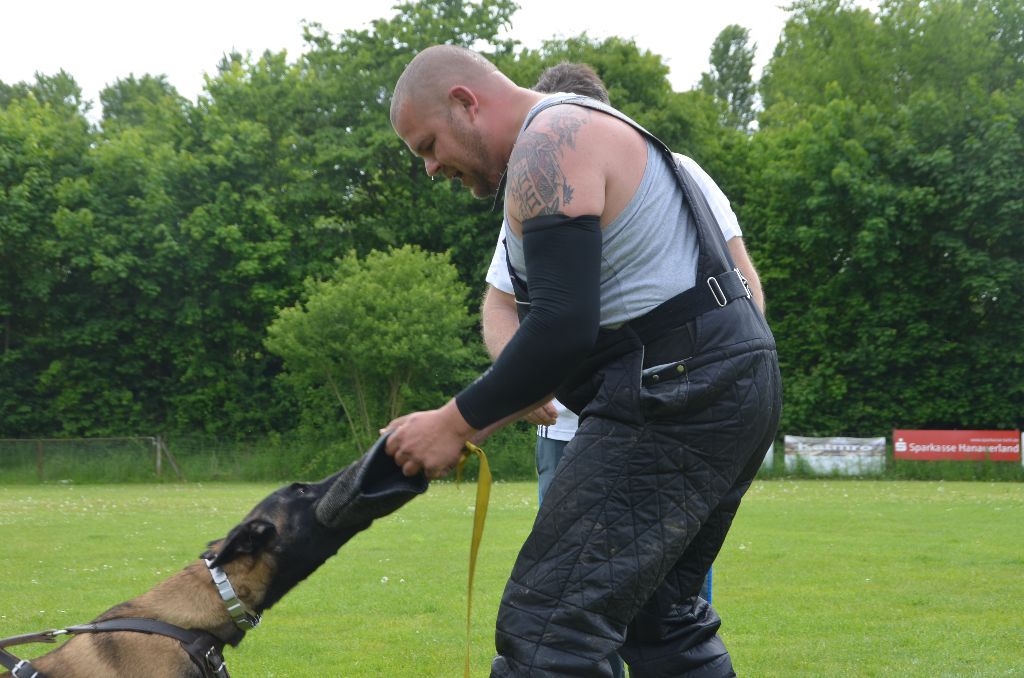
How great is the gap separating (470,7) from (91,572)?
30978 millimetres

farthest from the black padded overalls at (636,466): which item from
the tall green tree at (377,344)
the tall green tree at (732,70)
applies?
the tall green tree at (732,70)

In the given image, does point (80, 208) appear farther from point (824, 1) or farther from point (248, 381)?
point (824, 1)

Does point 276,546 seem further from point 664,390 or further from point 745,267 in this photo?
point 745,267

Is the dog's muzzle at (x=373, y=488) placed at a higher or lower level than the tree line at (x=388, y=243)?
lower

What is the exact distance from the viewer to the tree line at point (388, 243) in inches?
→ 1227

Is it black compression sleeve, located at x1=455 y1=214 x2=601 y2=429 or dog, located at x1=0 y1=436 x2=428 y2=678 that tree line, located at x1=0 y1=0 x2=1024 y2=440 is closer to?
dog, located at x1=0 y1=436 x2=428 y2=678

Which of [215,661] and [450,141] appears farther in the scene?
[215,661]

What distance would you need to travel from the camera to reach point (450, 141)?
3.20 m

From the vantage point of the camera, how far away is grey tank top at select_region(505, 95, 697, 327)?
3021 millimetres

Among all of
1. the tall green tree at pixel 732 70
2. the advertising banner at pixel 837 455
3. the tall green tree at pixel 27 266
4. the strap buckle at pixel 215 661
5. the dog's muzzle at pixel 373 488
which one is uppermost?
the tall green tree at pixel 732 70

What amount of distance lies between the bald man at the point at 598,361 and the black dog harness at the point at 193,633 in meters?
1.25

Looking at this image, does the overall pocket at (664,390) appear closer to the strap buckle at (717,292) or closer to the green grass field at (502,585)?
the strap buckle at (717,292)

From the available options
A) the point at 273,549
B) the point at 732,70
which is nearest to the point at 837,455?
the point at 273,549

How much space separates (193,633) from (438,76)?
208 cm
